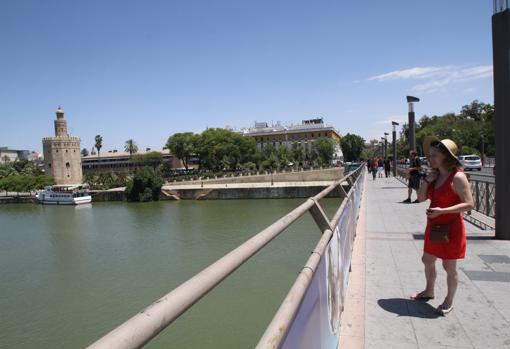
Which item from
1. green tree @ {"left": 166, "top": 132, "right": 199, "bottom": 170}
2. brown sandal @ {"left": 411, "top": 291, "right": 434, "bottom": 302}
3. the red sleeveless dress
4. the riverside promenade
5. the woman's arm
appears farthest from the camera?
green tree @ {"left": 166, "top": 132, "right": 199, "bottom": 170}

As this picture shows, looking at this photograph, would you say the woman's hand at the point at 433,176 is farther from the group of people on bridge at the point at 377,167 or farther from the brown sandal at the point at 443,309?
the group of people on bridge at the point at 377,167

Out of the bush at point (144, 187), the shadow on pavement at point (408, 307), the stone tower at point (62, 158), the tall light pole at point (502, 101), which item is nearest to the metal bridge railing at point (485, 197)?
the tall light pole at point (502, 101)

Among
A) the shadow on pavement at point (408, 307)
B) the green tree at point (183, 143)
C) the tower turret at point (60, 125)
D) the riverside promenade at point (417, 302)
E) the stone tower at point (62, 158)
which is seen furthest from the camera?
Answer: the tower turret at point (60, 125)

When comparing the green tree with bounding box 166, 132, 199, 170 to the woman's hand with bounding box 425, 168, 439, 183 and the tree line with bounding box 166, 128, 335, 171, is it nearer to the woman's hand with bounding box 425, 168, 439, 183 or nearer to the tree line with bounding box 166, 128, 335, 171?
the tree line with bounding box 166, 128, 335, 171

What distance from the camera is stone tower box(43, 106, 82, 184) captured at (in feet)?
256

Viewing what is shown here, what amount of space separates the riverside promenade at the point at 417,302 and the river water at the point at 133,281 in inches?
187

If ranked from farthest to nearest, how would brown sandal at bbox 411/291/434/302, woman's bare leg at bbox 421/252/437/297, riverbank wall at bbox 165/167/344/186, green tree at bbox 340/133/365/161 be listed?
green tree at bbox 340/133/365/161 < riverbank wall at bbox 165/167/344/186 < brown sandal at bbox 411/291/434/302 < woman's bare leg at bbox 421/252/437/297

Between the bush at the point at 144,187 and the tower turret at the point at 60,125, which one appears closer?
the bush at the point at 144,187

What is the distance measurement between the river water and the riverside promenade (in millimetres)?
4753

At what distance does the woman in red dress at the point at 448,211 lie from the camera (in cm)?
343

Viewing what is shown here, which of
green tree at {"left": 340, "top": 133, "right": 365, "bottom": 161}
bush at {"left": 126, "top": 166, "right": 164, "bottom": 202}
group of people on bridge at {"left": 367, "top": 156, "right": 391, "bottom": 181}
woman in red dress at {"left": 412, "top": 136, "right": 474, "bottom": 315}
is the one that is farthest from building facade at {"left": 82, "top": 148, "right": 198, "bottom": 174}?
woman in red dress at {"left": 412, "top": 136, "right": 474, "bottom": 315}

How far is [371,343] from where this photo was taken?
3.14m

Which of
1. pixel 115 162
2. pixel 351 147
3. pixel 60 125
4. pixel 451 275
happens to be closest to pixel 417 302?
pixel 451 275

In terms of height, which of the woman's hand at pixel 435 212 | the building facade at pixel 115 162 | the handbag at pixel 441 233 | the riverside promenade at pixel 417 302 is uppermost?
the building facade at pixel 115 162
